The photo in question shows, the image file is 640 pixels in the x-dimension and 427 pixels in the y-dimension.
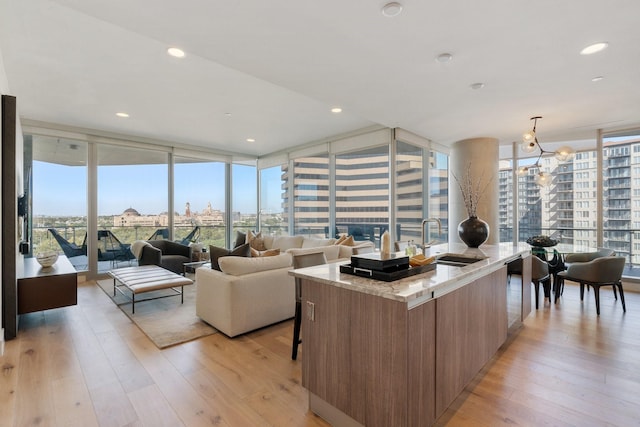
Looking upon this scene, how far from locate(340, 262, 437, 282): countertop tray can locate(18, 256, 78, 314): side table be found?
3416 mm

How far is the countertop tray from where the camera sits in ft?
5.50

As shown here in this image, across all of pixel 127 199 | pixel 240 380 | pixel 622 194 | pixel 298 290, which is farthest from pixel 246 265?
pixel 622 194

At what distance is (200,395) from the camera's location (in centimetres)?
209

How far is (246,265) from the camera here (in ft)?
10.3

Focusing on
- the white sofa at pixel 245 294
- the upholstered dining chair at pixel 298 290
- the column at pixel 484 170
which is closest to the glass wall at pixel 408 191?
the column at pixel 484 170

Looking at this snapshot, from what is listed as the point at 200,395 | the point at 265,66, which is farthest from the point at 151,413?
the point at 265,66

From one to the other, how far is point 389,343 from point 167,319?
2.99m

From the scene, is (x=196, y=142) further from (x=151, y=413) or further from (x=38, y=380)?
(x=151, y=413)

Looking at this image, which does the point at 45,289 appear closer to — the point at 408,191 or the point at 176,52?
the point at 176,52

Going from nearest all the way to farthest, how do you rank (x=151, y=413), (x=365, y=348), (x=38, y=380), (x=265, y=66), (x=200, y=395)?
(x=365, y=348)
(x=151, y=413)
(x=200, y=395)
(x=38, y=380)
(x=265, y=66)

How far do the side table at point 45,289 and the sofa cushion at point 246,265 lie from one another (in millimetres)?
1892

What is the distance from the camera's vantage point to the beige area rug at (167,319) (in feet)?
9.94

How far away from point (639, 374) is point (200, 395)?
3.31 m

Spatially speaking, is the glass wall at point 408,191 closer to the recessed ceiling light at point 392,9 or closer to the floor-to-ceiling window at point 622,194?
the floor-to-ceiling window at point 622,194
